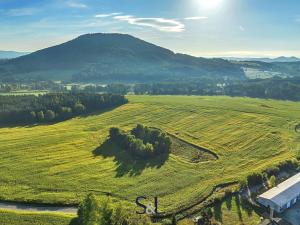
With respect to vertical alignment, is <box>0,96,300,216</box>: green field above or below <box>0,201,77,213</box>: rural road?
above

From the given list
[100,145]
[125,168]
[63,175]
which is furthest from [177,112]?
[63,175]

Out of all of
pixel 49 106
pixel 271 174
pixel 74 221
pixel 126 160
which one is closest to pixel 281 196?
pixel 271 174

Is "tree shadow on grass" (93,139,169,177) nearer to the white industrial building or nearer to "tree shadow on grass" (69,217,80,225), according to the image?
"tree shadow on grass" (69,217,80,225)

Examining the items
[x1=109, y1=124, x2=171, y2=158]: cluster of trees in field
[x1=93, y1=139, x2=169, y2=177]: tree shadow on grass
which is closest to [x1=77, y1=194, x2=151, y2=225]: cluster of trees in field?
[x1=93, y1=139, x2=169, y2=177]: tree shadow on grass

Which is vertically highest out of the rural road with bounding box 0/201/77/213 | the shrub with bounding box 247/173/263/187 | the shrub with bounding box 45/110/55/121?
the shrub with bounding box 45/110/55/121

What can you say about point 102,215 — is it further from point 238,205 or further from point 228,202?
point 238,205

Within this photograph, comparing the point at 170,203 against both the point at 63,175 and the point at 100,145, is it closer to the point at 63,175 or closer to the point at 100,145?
the point at 63,175

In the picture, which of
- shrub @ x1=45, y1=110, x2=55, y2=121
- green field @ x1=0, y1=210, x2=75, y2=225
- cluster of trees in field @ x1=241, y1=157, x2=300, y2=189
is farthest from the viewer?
shrub @ x1=45, y1=110, x2=55, y2=121

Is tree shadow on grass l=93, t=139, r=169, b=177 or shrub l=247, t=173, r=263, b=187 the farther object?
tree shadow on grass l=93, t=139, r=169, b=177
